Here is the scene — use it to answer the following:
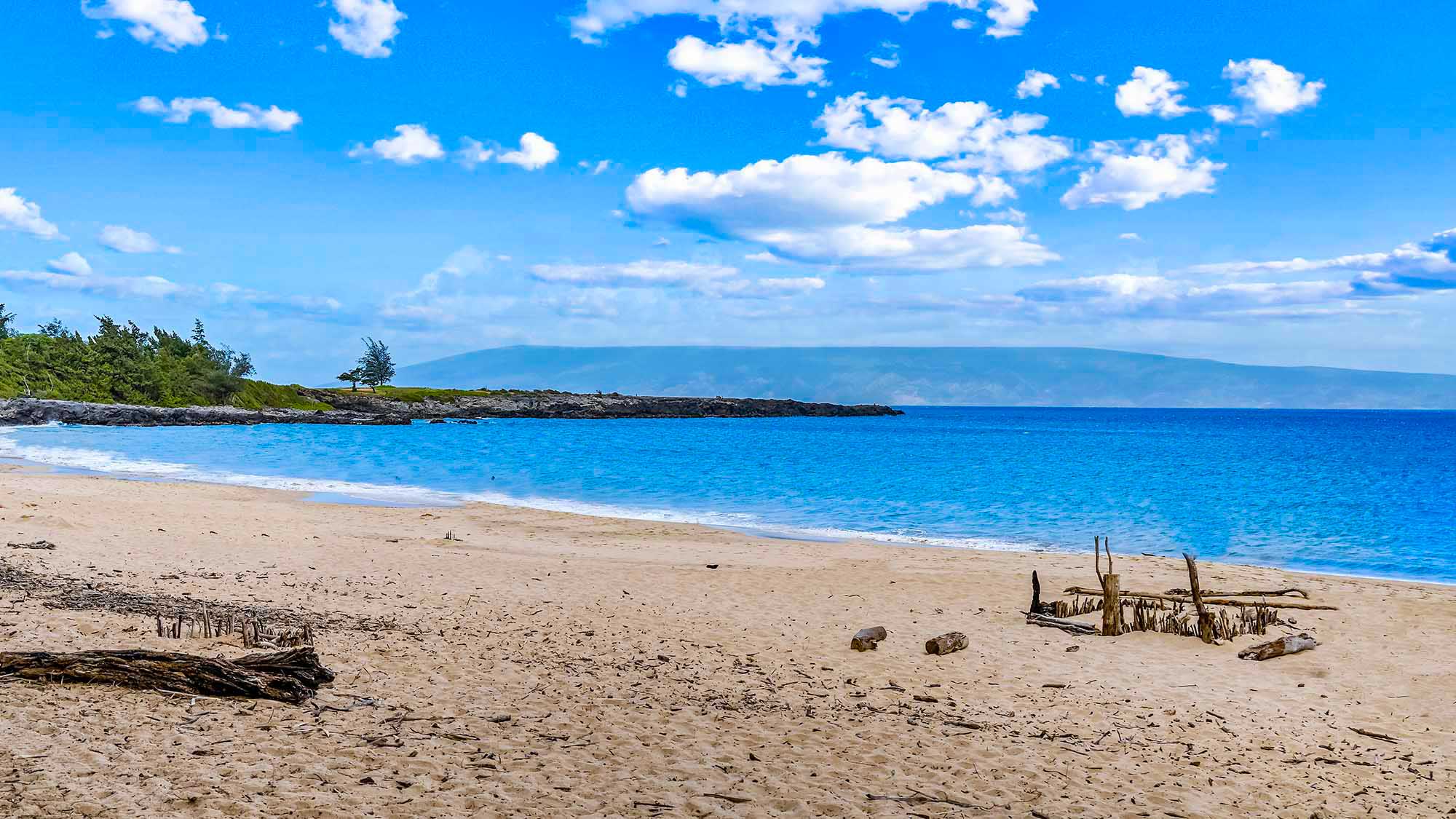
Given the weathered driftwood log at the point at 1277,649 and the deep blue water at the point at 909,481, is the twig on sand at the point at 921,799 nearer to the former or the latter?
the weathered driftwood log at the point at 1277,649

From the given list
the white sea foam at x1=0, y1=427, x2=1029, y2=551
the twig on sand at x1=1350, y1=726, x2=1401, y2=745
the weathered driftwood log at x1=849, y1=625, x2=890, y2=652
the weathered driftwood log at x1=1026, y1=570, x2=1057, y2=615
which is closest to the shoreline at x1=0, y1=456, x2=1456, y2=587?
the white sea foam at x1=0, y1=427, x2=1029, y2=551

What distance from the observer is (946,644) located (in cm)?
1155

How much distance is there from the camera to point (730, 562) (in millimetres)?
19484

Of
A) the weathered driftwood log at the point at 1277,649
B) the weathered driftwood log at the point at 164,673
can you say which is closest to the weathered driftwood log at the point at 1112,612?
the weathered driftwood log at the point at 1277,649

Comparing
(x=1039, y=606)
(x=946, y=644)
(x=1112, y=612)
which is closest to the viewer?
(x=946, y=644)

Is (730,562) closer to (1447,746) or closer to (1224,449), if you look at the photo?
(1447,746)

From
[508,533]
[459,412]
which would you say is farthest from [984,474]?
[459,412]

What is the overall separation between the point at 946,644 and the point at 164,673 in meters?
8.72

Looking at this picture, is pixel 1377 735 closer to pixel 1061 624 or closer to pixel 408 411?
pixel 1061 624

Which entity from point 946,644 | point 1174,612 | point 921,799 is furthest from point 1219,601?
point 921,799

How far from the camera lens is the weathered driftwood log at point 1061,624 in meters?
13.2

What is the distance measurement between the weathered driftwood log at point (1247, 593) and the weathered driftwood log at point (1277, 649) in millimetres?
2831

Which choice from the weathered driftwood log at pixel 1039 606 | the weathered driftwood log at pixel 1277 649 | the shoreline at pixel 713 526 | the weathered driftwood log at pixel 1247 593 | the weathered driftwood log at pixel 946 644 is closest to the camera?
the weathered driftwood log at pixel 946 644

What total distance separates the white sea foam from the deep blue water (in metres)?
0.16
